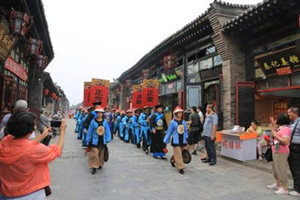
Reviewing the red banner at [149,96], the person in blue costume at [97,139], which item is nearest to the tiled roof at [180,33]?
the red banner at [149,96]

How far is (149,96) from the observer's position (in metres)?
10.9

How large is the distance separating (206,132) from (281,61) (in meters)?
3.55

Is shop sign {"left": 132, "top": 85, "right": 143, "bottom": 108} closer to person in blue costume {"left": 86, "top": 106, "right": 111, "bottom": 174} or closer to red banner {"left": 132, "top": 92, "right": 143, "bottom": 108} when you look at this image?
red banner {"left": 132, "top": 92, "right": 143, "bottom": 108}

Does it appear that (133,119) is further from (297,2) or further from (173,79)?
(297,2)

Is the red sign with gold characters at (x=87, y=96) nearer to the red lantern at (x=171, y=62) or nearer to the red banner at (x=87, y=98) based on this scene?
the red banner at (x=87, y=98)

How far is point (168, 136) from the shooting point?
5.85 m

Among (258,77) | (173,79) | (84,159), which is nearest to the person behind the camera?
(84,159)

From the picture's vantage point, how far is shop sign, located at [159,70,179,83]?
13.3 meters

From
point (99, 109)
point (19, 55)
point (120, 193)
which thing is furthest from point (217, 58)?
point (19, 55)

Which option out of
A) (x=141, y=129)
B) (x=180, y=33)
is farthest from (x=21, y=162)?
(x=180, y=33)

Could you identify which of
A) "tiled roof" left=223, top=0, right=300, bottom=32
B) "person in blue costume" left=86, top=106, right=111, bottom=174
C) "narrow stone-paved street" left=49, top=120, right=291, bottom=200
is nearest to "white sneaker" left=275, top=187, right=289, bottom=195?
"narrow stone-paved street" left=49, top=120, right=291, bottom=200

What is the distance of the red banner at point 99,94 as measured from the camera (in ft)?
35.1

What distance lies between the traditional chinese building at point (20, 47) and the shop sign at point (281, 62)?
8.09m

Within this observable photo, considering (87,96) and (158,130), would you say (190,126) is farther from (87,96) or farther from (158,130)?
(87,96)
